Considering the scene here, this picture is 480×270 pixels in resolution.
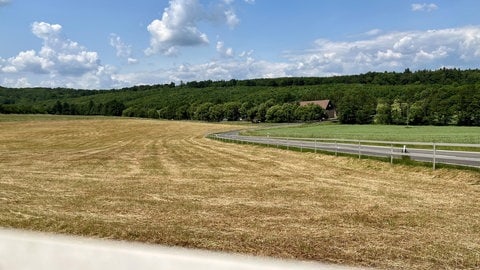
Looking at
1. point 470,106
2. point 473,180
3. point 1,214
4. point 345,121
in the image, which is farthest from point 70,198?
point 345,121

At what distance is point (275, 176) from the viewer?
19453mm

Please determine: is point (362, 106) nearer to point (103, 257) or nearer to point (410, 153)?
point (410, 153)

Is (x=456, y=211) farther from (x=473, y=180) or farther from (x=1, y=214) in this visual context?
(x=1, y=214)

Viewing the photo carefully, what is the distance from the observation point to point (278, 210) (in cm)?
1128

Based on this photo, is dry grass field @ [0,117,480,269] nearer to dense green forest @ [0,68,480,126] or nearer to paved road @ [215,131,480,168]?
paved road @ [215,131,480,168]

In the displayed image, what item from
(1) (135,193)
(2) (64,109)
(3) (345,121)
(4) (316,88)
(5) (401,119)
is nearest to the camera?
(1) (135,193)

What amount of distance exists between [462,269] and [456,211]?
5.30m

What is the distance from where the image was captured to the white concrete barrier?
3526 mm

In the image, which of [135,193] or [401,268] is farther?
[135,193]

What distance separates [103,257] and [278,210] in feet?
25.3

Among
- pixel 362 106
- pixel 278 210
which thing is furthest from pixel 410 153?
pixel 362 106

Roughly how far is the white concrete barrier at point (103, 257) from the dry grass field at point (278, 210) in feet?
11.1

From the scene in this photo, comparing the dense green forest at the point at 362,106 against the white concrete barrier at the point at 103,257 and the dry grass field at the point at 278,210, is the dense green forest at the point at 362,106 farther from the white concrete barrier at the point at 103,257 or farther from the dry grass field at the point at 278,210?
the white concrete barrier at the point at 103,257

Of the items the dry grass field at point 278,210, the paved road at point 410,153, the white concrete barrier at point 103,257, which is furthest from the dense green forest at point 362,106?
the white concrete barrier at point 103,257
